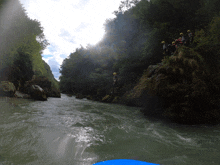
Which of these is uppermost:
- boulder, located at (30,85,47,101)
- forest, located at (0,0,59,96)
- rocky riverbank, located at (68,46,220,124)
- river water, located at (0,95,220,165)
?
forest, located at (0,0,59,96)

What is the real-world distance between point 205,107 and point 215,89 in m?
0.91

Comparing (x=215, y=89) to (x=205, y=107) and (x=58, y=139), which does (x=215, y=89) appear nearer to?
(x=205, y=107)

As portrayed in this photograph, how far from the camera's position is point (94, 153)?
2.23m

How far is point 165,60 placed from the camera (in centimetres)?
633

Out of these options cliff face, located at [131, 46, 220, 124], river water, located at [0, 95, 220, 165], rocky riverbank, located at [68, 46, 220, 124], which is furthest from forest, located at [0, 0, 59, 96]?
cliff face, located at [131, 46, 220, 124]

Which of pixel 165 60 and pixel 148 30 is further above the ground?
pixel 148 30

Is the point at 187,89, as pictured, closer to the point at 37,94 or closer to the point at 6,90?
the point at 37,94

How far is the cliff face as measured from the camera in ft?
16.0

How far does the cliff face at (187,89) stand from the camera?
4887 millimetres

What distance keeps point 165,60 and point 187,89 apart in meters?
1.98

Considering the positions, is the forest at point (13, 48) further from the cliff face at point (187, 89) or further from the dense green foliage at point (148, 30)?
the cliff face at point (187, 89)

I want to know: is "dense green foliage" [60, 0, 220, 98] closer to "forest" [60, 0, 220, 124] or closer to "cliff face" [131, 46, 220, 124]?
A: "forest" [60, 0, 220, 124]

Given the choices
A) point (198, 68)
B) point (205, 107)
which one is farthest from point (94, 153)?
point (198, 68)

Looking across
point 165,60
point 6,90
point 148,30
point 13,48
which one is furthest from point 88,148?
point 13,48
